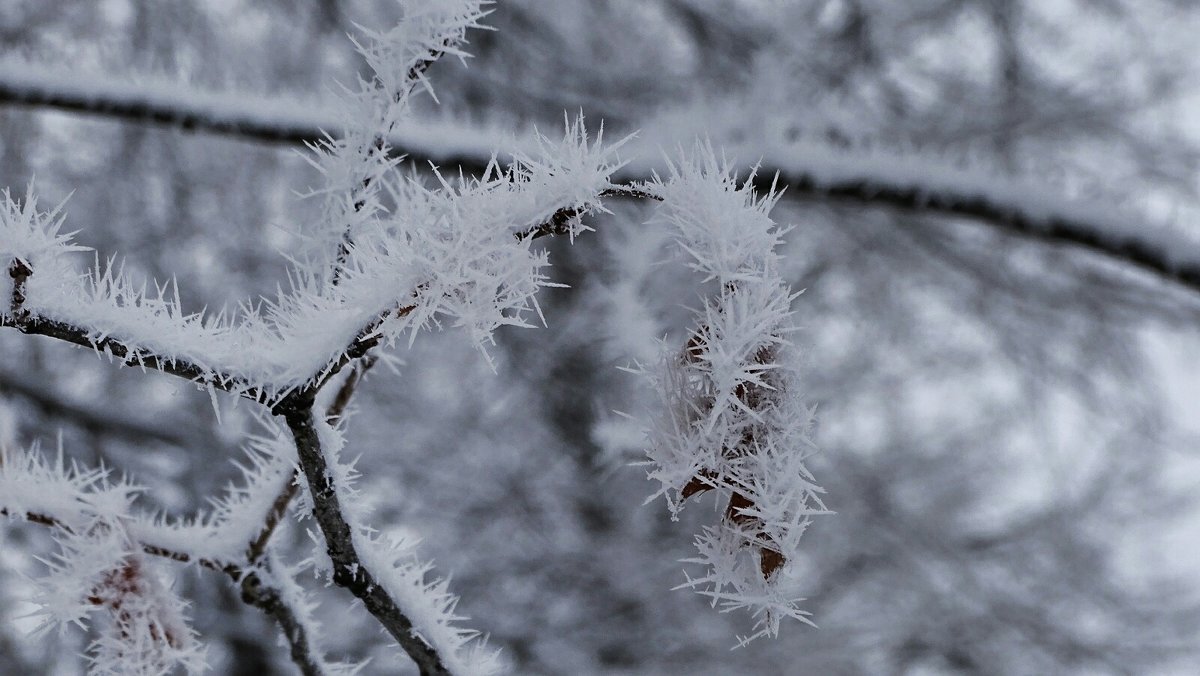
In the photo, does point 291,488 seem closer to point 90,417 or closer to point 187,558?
point 187,558

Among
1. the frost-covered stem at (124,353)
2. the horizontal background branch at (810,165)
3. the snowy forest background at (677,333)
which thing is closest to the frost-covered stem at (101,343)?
the frost-covered stem at (124,353)

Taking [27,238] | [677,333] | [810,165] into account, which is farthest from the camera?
[677,333]

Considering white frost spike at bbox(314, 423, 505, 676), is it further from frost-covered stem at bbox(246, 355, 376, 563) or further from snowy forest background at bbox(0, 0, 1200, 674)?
snowy forest background at bbox(0, 0, 1200, 674)

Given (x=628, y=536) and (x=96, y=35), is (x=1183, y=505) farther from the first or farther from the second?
(x=96, y=35)

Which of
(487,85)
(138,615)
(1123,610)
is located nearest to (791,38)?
(487,85)

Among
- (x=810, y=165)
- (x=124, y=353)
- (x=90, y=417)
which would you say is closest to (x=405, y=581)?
(x=124, y=353)
